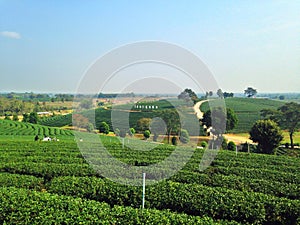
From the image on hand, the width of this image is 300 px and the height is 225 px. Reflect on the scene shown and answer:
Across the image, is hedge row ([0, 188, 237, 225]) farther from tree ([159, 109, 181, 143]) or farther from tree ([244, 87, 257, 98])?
tree ([244, 87, 257, 98])

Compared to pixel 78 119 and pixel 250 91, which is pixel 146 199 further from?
pixel 250 91

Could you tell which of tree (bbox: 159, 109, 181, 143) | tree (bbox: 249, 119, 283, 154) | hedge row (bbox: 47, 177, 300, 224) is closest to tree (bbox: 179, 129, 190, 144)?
tree (bbox: 159, 109, 181, 143)

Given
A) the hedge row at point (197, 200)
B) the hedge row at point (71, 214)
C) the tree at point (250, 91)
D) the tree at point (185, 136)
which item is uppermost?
the tree at point (250, 91)

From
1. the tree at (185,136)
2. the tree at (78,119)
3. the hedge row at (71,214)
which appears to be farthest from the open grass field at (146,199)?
the tree at (185,136)

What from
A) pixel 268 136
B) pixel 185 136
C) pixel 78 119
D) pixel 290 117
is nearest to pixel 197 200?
pixel 78 119

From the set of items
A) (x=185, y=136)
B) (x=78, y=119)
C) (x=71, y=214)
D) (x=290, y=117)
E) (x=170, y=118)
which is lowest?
(x=71, y=214)

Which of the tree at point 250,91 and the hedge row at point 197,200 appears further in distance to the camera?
the tree at point 250,91

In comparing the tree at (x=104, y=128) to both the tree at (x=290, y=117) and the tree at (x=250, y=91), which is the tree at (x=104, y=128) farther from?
the tree at (x=250, y=91)

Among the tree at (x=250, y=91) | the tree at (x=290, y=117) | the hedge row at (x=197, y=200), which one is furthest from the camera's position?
the tree at (x=250, y=91)

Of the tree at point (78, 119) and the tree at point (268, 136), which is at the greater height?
the tree at point (78, 119)
